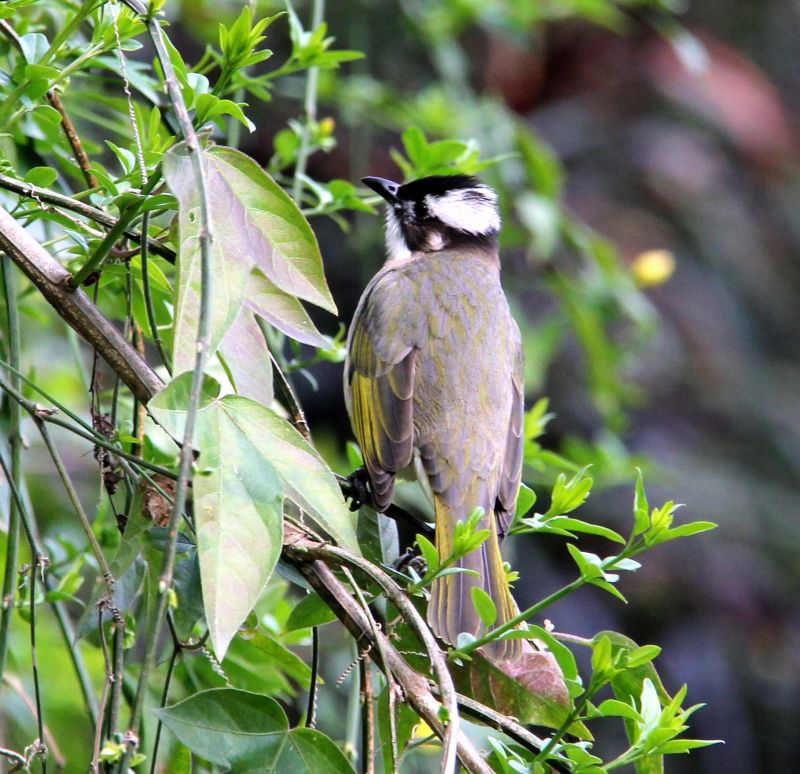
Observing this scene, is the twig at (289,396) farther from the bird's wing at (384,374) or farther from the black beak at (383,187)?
the black beak at (383,187)

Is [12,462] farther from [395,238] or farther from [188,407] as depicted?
[395,238]

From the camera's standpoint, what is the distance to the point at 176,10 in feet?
13.3

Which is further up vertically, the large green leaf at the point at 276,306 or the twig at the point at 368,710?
the large green leaf at the point at 276,306

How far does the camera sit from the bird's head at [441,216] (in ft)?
12.0

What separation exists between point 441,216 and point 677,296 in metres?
3.49

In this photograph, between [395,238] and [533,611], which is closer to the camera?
[533,611]

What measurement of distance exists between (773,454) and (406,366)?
4.72 meters

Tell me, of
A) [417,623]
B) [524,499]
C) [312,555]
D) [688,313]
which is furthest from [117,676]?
[688,313]

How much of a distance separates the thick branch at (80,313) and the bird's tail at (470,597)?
535 millimetres

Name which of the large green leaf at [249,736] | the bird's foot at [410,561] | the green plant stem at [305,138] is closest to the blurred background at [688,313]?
the green plant stem at [305,138]

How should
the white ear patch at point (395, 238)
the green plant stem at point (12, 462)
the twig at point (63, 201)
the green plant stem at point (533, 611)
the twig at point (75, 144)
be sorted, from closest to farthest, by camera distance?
the green plant stem at point (533, 611)
the twig at point (63, 201)
the green plant stem at point (12, 462)
the twig at point (75, 144)
the white ear patch at point (395, 238)

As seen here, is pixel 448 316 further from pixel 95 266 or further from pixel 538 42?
pixel 538 42

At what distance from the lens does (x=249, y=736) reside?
157 centimetres

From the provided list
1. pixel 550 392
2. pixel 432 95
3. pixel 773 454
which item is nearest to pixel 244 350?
pixel 432 95
